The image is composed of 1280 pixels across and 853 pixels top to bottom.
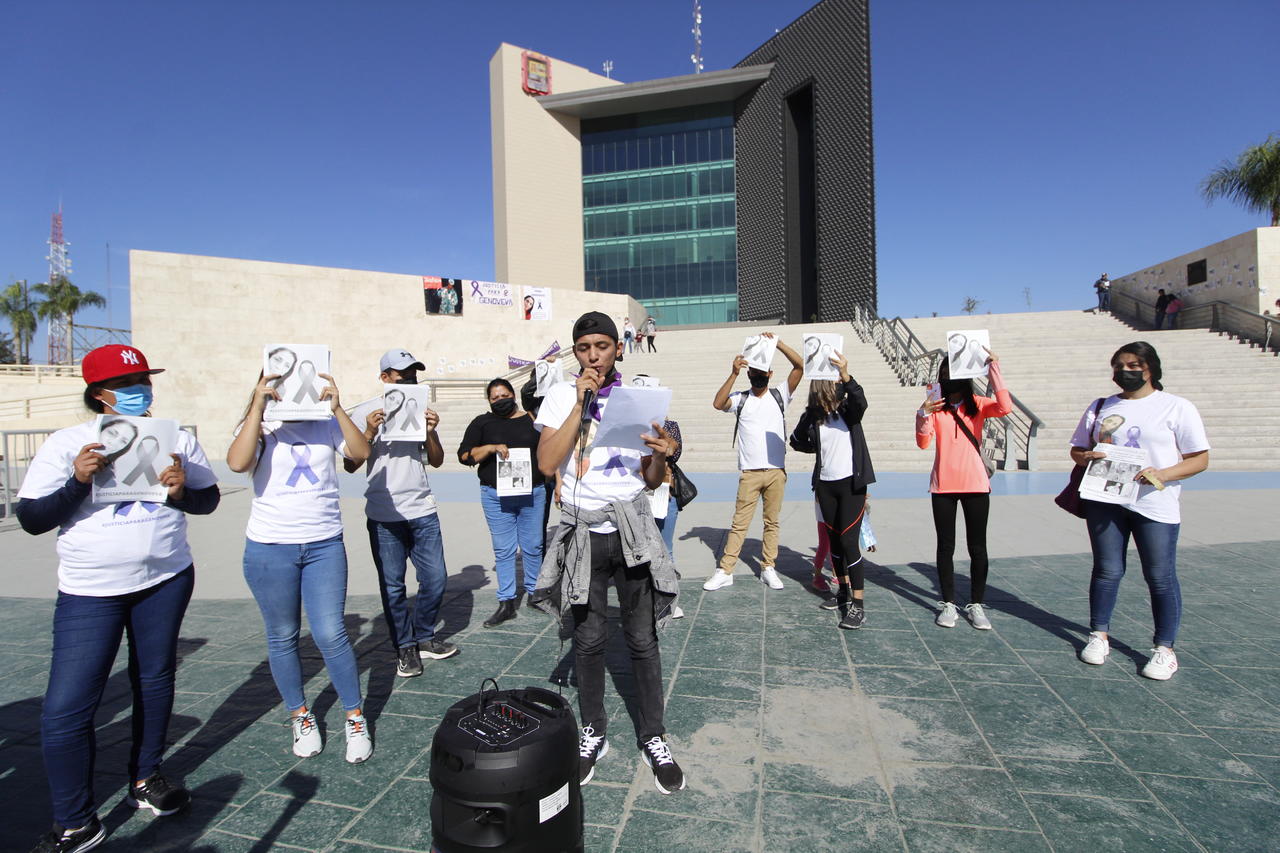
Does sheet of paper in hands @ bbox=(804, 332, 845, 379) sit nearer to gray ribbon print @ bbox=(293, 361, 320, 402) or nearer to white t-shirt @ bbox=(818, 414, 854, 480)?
white t-shirt @ bbox=(818, 414, 854, 480)

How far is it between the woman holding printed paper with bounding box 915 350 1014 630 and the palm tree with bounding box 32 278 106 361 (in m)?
42.6

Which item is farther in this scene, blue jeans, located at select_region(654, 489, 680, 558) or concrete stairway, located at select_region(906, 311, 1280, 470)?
concrete stairway, located at select_region(906, 311, 1280, 470)

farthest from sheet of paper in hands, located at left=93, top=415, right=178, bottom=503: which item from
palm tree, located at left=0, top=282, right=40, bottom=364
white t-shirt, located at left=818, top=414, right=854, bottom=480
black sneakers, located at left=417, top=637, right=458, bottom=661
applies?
palm tree, located at left=0, top=282, right=40, bottom=364

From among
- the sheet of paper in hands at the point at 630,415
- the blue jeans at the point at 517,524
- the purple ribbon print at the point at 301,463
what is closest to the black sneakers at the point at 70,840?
the purple ribbon print at the point at 301,463

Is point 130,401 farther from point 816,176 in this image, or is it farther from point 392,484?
point 816,176

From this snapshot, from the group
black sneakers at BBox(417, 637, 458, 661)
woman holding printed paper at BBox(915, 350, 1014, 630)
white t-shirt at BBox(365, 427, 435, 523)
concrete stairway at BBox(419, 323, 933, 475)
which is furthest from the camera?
concrete stairway at BBox(419, 323, 933, 475)

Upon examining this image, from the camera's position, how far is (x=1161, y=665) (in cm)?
351

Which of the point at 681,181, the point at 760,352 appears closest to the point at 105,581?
the point at 760,352

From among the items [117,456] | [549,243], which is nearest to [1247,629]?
[117,456]

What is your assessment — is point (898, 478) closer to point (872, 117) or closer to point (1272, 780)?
point (1272, 780)

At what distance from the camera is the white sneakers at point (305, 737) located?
9.56ft

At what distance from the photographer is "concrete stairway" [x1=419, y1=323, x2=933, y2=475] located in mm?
12859

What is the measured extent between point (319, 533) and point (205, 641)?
2388 millimetres

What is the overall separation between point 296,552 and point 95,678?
772mm
